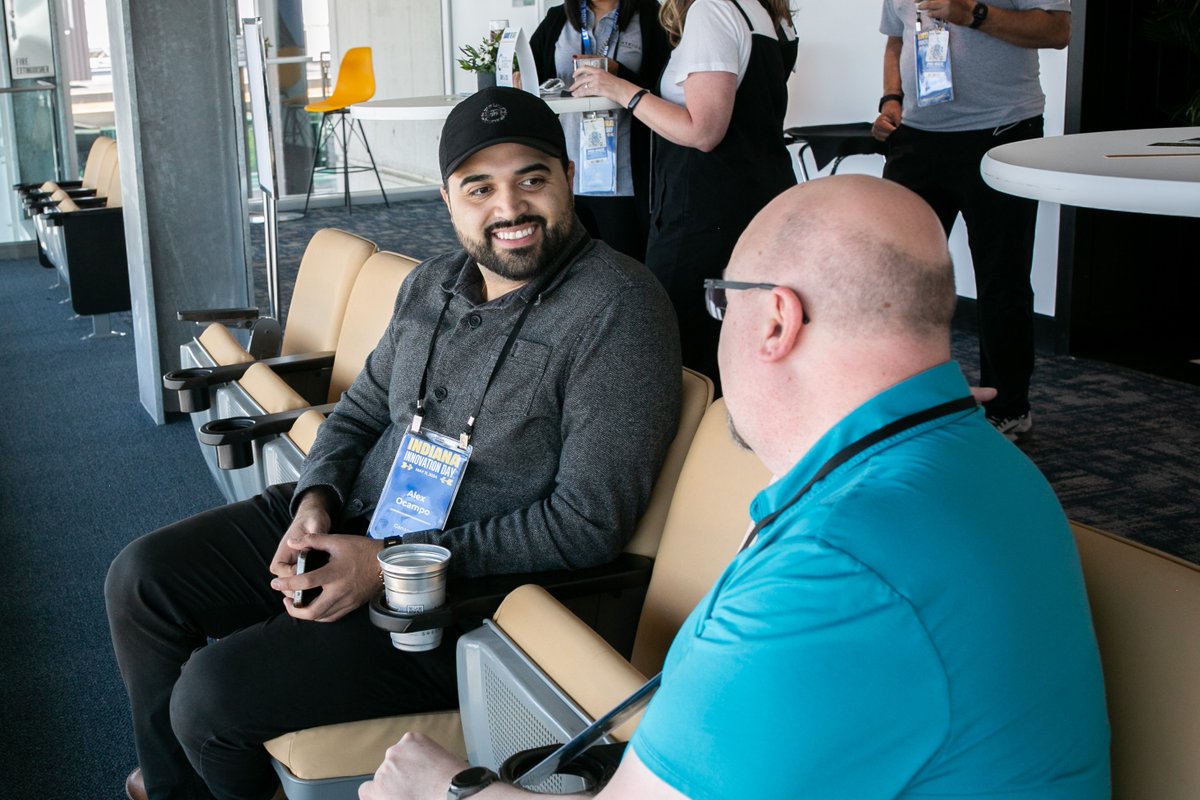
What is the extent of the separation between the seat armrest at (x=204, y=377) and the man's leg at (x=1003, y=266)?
207cm

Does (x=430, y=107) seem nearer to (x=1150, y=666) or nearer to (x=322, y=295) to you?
(x=322, y=295)

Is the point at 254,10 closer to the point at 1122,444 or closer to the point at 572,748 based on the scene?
the point at 1122,444

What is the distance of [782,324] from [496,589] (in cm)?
89

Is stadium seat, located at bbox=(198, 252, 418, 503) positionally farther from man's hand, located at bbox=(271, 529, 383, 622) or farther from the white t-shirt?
the white t-shirt

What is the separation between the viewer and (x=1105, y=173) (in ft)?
5.94

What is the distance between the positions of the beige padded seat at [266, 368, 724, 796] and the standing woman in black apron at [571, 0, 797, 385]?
0.89 meters

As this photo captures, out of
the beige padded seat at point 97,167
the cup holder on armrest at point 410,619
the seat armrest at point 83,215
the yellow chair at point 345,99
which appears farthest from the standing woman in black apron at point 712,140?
the yellow chair at point 345,99

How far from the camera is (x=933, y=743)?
0.86 meters

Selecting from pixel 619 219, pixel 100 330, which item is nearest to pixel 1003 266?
pixel 619 219

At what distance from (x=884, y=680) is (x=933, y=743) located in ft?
0.21

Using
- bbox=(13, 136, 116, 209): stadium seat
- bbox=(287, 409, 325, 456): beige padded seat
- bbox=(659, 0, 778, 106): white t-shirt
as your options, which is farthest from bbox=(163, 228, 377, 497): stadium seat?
bbox=(13, 136, 116, 209): stadium seat

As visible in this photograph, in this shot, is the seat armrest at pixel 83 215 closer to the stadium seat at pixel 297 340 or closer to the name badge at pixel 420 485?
the stadium seat at pixel 297 340

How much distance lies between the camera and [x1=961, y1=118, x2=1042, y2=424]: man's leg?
12.2ft

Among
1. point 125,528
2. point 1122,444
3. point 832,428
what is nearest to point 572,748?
point 832,428
